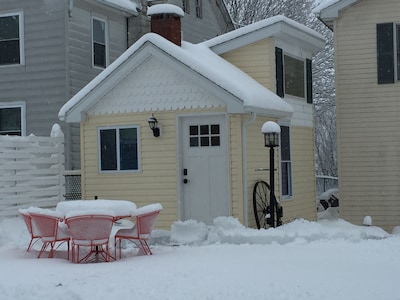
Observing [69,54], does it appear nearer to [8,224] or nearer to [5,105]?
[5,105]

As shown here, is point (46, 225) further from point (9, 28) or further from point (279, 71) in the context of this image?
point (9, 28)

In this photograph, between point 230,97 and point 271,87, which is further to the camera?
point 271,87

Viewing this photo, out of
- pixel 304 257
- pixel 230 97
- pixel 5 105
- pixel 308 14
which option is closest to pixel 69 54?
pixel 5 105

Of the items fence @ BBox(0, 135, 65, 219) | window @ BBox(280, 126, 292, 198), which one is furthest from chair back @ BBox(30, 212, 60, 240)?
window @ BBox(280, 126, 292, 198)

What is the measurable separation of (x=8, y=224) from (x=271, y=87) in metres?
6.19

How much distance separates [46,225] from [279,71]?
23.0 feet

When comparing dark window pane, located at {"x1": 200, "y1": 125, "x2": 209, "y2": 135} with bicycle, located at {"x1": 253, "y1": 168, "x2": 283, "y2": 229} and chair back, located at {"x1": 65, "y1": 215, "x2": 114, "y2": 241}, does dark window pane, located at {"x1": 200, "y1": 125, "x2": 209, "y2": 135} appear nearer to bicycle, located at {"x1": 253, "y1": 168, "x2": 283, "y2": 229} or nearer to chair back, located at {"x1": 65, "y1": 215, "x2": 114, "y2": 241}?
bicycle, located at {"x1": 253, "y1": 168, "x2": 283, "y2": 229}

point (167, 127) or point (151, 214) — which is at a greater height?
point (167, 127)

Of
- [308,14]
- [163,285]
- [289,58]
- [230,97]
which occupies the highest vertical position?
[308,14]

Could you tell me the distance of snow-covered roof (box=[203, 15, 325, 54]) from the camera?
589 inches

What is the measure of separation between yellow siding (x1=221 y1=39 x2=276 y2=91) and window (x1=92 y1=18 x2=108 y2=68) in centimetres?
516

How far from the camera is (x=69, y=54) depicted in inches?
707

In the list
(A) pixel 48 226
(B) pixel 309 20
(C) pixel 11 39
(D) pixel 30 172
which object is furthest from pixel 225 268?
(B) pixel 309 20

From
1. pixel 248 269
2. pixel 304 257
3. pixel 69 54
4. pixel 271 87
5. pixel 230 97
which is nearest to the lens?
pixel 248 269
